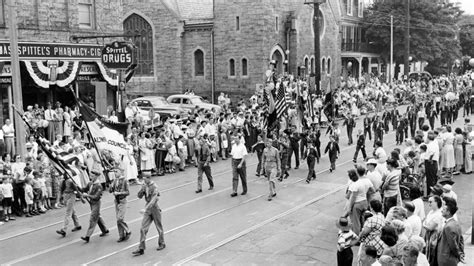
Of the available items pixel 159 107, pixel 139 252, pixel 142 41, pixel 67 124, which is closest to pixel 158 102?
pixel 159 107

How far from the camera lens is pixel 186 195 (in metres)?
16.6

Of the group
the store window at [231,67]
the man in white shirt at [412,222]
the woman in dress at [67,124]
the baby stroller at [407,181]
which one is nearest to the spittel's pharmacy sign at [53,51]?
the woman in dress at [67,124]

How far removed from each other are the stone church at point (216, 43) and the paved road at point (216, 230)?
23.0m

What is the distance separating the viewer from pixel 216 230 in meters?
13.0

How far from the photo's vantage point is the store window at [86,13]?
Result: 26.9 metres

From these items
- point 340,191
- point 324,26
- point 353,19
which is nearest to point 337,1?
point 353,19

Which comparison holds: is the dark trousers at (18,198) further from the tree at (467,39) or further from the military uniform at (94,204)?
the tree at (467,39)

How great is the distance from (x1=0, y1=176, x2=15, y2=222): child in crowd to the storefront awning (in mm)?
10364

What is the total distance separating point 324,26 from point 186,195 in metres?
33.5

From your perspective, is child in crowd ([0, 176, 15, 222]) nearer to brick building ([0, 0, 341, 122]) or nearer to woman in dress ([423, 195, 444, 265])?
woman in dress ([423, 195, 444, 265])

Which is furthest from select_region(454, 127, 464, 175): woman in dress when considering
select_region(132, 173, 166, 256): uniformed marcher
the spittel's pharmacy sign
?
the spittel's pharmacy sign

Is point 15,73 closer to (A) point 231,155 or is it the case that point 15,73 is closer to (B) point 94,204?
(B) point 94,204

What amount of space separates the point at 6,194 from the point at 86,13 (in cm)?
1503

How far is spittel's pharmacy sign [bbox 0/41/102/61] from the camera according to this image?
22925 millimetres
